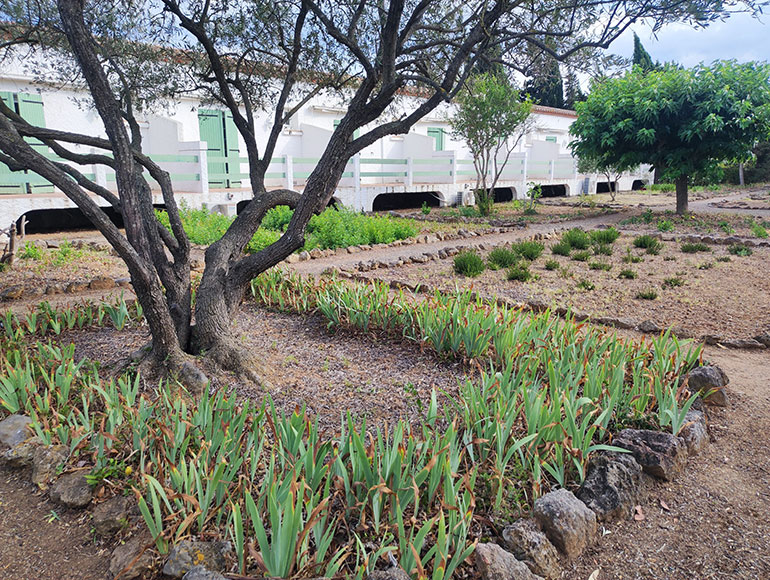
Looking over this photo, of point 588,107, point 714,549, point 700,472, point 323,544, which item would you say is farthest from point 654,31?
point 588,107

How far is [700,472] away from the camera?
2.91m

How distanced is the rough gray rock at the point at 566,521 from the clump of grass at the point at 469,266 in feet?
17.0

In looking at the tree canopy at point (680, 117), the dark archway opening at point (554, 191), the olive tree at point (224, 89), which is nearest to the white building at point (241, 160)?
the dark archway opening at point (554, 191)

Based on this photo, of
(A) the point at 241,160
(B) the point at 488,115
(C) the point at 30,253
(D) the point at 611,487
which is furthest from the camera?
(B) the point at 488,115

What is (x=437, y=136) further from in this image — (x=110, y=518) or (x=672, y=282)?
(x=110, y=518)

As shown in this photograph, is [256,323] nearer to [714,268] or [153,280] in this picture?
[153,280]

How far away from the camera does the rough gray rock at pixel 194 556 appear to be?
1976mm

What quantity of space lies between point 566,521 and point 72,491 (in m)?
2.14

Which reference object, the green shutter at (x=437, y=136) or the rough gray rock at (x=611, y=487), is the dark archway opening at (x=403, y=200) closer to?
the green shutter at (x=437, y=136)

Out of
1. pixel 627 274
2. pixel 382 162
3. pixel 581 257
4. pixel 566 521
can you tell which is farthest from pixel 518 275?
pixel 382 162

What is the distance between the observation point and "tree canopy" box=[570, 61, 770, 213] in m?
12.1

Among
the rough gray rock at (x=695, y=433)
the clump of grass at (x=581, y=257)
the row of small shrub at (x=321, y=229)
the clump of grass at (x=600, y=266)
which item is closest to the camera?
the rough gray rock at (x=695, y=433)

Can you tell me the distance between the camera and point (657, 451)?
9.25 ft

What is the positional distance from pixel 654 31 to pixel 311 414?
4286mm
